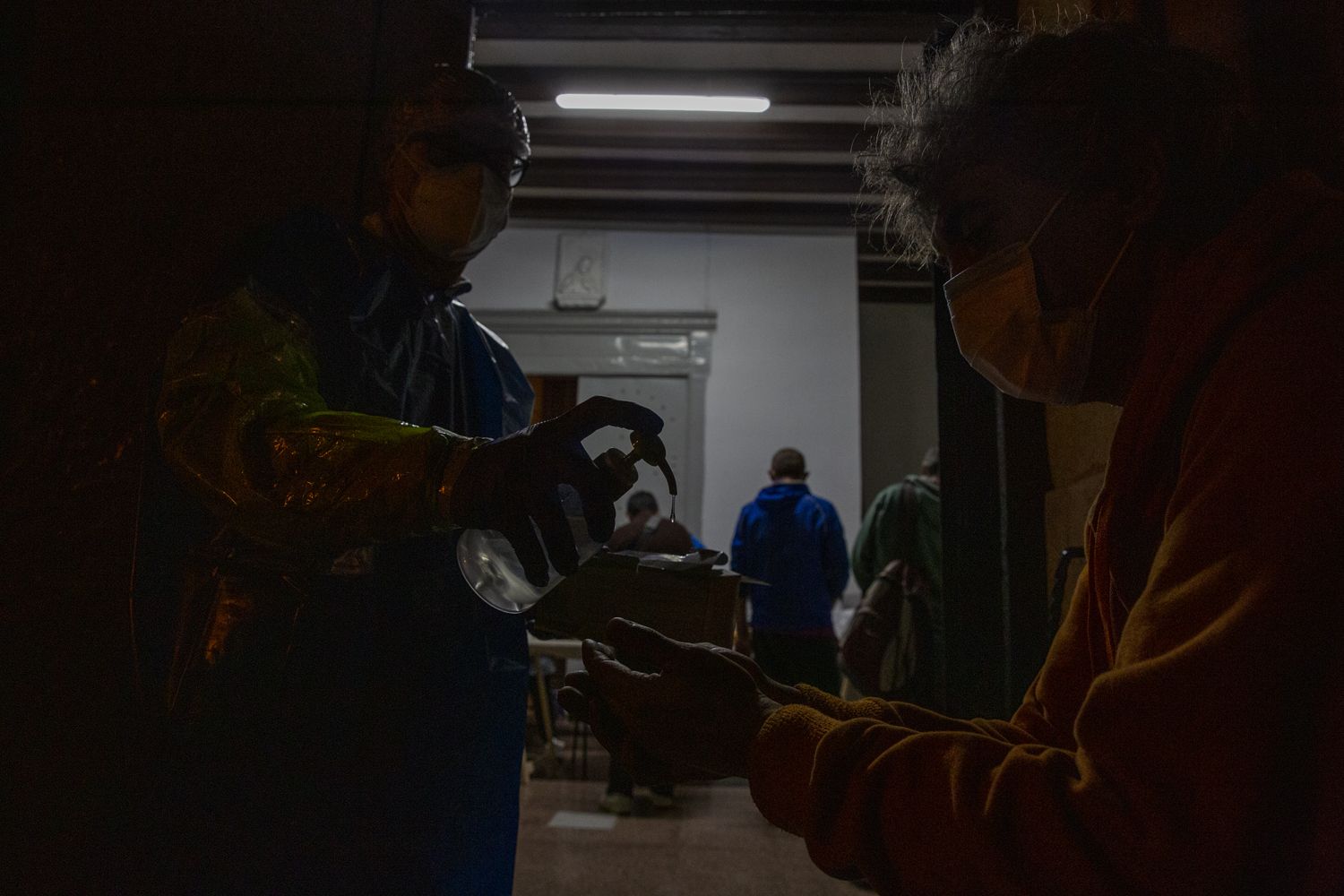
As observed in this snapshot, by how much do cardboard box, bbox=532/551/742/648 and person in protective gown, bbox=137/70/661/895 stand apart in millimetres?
148

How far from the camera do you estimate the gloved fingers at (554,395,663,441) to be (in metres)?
0.98

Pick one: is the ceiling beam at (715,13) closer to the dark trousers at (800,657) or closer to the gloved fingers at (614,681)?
the gloved fingers at (614,681)

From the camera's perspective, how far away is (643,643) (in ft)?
2.97

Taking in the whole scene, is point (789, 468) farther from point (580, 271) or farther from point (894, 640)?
point (580, 271)

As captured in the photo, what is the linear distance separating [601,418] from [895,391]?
795 cm

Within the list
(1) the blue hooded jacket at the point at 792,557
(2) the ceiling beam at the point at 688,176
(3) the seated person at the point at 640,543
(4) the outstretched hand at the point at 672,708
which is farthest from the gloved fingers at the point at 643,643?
(2) the ceiling beam at the point at 688,176

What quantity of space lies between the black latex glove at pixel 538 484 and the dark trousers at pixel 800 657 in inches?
137

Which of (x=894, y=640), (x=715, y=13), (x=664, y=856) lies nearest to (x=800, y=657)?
(x=894, y=640)

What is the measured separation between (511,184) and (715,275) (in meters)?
5.58

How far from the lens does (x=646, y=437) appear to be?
3.42 ft

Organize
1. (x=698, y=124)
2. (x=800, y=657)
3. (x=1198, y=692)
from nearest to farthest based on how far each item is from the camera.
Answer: (x=1198, y=692)
(x=800, y=657)
(x=698, y=124)

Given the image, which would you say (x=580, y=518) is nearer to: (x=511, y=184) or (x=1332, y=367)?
(x=511, y=184)

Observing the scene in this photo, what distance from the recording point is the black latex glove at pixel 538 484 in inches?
36.6

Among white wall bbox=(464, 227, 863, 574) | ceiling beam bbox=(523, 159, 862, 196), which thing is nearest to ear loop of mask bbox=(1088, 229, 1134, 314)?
white wall bbox=(464, 227, 863, 574)
